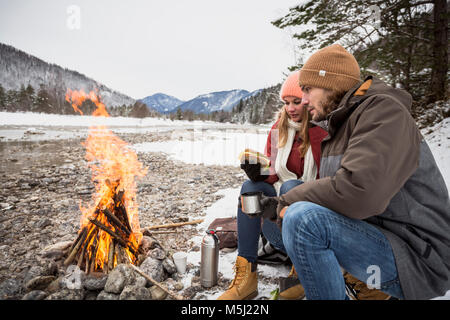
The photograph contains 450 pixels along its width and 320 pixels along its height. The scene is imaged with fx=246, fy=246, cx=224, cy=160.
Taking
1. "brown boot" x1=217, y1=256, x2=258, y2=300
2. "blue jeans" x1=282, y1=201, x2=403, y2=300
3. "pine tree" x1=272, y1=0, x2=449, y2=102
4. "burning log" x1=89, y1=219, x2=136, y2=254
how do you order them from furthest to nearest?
"pine tree" x1=272, y1=0, x2=449, y2=102 < "burning log" x1=89, y1=219, x2=136, y2=254 < "brown boot" x1=217, y1=256, x2=258, y2=300 < "blue jeans" x1=282, y1=201, x2=403, y2=300

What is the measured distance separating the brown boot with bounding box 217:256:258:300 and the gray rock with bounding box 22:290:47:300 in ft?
4.78

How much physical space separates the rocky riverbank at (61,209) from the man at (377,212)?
1401 mm

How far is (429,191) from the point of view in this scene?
1.37 metres

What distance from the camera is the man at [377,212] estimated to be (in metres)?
1.25

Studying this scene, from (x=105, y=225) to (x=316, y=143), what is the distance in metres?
2.27

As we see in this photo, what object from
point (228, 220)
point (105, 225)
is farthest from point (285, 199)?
point (228, 220)

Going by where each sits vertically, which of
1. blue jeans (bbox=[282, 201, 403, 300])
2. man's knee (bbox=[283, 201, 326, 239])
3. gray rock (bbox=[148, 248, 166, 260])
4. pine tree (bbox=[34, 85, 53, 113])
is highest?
pine tree (bbox=[34, 85, 53, 113])

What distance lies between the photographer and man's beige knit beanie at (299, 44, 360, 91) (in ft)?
5.73

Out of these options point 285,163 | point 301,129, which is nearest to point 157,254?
point 285,163

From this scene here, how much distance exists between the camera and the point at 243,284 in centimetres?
213

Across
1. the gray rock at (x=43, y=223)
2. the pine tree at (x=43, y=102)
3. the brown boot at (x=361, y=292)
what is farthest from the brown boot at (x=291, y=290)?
the pine tree at (x=43, y=102)

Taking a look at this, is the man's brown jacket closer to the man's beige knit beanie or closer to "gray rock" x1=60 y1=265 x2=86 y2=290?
the man's beige knit beanie

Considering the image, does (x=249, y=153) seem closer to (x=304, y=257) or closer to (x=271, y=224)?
(x=271, y=224)

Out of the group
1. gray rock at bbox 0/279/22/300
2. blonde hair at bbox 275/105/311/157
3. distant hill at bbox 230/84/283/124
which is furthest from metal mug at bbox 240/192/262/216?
distant hill at bbox 230/84/283/124
